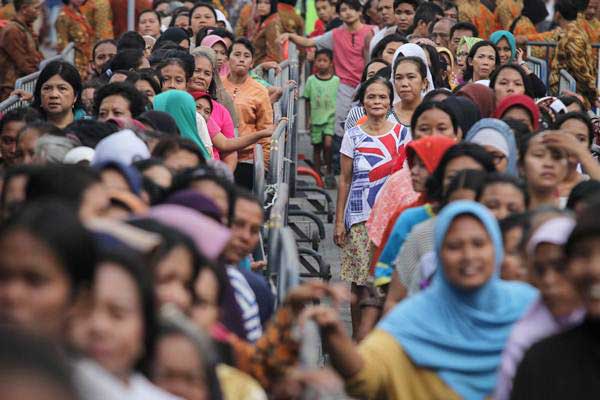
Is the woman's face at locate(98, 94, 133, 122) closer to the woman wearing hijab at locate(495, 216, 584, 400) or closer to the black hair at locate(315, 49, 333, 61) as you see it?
the woman wearing hijab at locate(495, 216, 584, 400)

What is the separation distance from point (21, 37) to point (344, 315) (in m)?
6.41

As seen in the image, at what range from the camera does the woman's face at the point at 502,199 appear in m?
6.82

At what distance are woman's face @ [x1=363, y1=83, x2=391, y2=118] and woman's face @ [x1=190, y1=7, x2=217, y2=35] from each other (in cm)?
599

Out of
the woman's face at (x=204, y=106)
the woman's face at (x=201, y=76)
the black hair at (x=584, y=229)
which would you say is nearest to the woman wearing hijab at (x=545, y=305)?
the black hair at (x=584, y=229)

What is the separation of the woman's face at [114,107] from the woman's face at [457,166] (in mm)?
2801

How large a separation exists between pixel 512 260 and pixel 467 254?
971 millimetres

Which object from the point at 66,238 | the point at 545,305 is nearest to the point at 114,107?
the point at 545,305

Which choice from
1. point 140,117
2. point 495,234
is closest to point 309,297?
point 495,234

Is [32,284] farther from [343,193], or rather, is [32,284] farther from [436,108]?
[343,193]

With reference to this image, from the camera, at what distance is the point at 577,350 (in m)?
4.68

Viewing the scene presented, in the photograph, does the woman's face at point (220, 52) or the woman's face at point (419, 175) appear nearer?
the woman's face at point (419, 175)

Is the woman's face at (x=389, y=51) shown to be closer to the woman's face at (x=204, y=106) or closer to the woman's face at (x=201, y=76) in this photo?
the woman's face at (x=201, y=76)

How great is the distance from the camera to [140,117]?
9289 mm

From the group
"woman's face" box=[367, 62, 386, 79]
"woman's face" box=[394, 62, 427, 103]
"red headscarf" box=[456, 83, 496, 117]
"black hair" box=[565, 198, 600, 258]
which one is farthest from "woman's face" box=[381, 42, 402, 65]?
"black hair" box=[565, 198, 600, 258]
